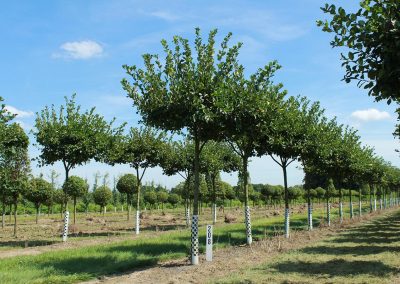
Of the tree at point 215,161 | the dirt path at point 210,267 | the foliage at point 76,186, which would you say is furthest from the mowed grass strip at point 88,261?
the foliage at point 76,186

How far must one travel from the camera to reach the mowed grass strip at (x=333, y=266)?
10141 mm

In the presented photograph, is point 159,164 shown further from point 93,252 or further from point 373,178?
point 373,178

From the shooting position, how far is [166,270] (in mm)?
11875

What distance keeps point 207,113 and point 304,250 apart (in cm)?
695

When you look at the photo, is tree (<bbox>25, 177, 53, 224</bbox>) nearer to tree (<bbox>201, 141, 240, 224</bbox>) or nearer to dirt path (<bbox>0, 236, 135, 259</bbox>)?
tree (<bbox>201, 141, 240, 224</bbox>)

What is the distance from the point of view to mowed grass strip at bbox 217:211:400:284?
10.1 m

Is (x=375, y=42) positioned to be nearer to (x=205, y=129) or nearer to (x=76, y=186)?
(x=205, y=129)

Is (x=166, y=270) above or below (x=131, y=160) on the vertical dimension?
below

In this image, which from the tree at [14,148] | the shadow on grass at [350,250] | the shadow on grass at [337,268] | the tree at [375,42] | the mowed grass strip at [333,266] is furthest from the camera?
the tree at [14,148]

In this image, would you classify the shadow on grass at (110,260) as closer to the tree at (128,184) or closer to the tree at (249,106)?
the tree at (249,106)

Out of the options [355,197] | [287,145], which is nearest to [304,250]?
[287,145]

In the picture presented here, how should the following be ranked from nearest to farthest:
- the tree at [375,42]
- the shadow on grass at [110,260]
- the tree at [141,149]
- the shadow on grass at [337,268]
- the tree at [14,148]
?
the tree at [375,42] < the shadow on grass at [337,268] < the shadow on grass at [110,260] < the tree at [14,148] < the tree at [141,149]

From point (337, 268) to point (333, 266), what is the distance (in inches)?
11.8

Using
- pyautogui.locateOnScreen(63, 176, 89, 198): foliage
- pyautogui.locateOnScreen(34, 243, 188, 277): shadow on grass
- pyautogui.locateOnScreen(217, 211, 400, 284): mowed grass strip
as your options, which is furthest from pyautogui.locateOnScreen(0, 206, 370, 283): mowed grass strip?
pyautogui.locateOnScreen(63, 176, 89, 198): foliage
